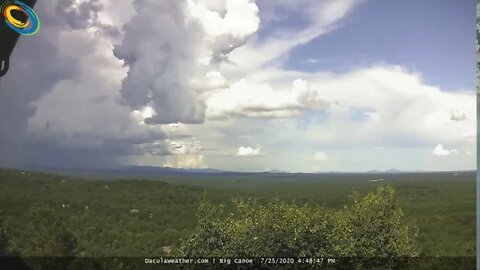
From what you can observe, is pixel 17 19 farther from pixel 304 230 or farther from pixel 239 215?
pixel 304 230

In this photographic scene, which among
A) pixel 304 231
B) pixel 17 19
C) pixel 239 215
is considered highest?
pixel 17 19

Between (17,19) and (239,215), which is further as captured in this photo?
(239,215)

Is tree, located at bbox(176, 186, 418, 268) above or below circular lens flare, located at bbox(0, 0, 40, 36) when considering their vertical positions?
below

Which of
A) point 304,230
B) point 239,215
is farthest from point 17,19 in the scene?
point 304,230

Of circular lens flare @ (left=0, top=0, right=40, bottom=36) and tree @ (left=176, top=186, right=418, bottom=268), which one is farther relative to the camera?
tree @ (left=176, top=186, right=418, bottom=268)

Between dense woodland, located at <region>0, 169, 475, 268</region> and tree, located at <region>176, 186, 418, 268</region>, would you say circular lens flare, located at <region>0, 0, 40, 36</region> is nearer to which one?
dense woodland, located at <region>0, 169, 475, 268</region>

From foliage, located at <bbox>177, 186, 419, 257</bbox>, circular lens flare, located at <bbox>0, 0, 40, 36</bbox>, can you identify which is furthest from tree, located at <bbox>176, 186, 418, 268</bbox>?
circular lens flare, located at <bbox>0, 0, 40, 36</bbox>

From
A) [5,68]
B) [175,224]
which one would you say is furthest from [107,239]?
[5,68]

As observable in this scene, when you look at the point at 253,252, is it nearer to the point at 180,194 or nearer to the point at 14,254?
the point at 180,194

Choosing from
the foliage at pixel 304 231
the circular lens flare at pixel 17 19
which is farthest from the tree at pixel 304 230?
the circular lens flare at pixel 17 19
